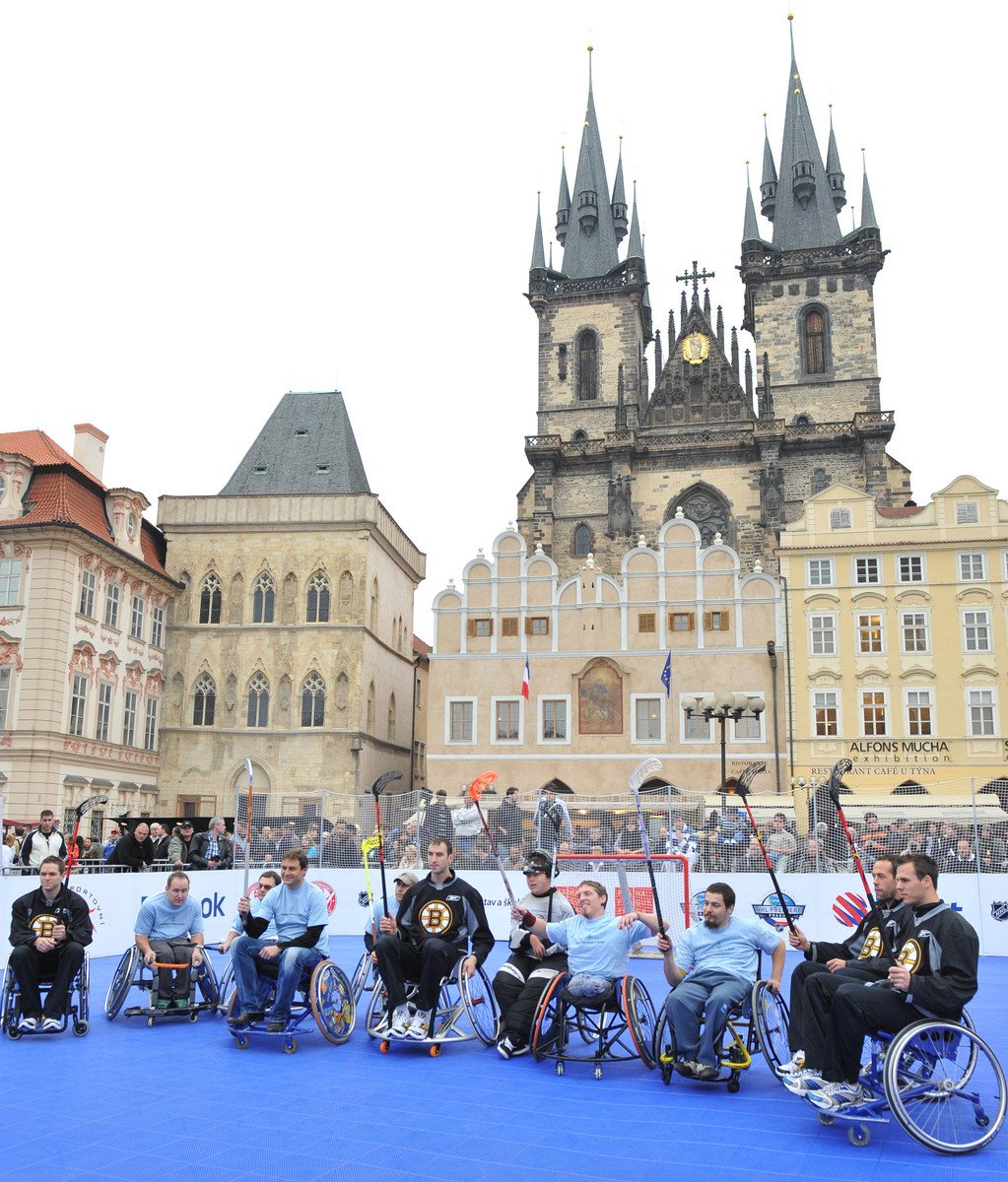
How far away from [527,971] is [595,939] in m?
0.82

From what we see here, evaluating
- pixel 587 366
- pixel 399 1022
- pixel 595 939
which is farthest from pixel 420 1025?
pixel 587 366

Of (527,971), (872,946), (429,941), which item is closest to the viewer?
(872,946)

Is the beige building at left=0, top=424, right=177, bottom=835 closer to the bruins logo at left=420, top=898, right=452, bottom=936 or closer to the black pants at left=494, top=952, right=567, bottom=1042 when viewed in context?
the bruins logo at left=420, top=898, right=452, bottom=936

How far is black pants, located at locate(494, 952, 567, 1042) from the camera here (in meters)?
8.91

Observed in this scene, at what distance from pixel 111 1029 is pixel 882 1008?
6.58 meters

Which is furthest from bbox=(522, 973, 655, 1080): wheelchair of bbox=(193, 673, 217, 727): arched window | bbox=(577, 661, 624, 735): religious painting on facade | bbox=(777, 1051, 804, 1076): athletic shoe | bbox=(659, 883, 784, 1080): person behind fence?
bbox=(193, 673, 217, 727): arched window

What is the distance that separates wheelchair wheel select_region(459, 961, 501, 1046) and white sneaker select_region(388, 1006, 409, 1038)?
0.46 m

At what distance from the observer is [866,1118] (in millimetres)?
6586

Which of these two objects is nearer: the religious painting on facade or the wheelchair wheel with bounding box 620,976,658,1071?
the wheelchair wheel with bounding box 620,976,658,1071

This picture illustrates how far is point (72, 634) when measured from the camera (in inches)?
1283

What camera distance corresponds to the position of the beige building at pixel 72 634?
31.3 metres

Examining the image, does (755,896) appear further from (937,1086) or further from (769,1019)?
(937,1086)

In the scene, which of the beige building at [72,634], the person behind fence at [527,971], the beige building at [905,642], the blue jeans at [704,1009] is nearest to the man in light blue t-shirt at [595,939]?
the person behind fence at [527,971]

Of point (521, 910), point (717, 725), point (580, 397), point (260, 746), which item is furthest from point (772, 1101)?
point (580, 397)
